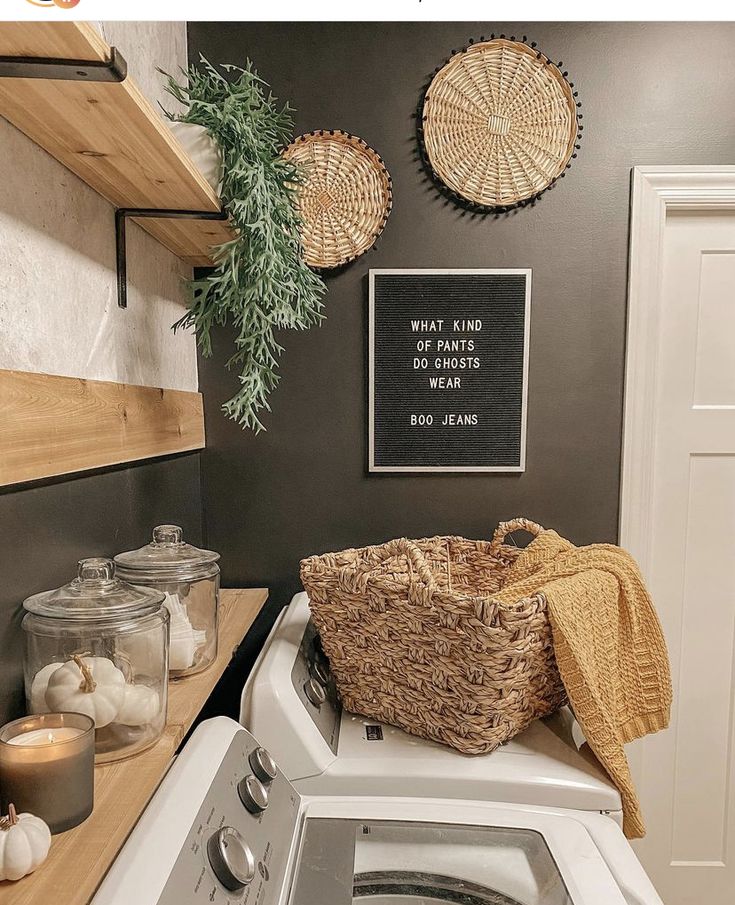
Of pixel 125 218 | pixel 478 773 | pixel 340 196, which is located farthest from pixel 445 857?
pixel 340 196

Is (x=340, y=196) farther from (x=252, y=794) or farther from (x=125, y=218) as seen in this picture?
(x=252, y=794)

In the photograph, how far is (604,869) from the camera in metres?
0.95

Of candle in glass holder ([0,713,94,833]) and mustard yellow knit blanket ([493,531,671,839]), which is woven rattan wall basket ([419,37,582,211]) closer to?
mustard yellow knit blanket ([493,531,671,839])

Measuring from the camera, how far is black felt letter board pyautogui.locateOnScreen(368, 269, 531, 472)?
1854mm

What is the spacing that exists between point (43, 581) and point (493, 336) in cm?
124

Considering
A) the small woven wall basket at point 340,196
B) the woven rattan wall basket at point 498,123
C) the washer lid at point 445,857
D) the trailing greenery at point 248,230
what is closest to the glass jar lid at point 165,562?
the trailing greenery at point 248,230

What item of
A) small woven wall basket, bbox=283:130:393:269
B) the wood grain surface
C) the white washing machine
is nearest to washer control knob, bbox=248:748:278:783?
the white washing machine

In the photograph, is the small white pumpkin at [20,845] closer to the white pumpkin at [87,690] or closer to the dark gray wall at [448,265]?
the white pumpkin at [87,690]

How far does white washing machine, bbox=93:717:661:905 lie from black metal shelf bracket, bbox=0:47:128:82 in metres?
0.78

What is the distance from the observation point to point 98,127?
93 centimetres

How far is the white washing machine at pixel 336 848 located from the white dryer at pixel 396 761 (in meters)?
0.08

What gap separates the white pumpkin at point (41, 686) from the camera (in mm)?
853

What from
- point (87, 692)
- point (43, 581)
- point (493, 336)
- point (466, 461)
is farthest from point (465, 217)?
point (87, 692)

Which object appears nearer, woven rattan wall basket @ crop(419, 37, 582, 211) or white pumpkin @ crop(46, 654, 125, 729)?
white pumpkin @ crop(46, 654, 125, 729)
